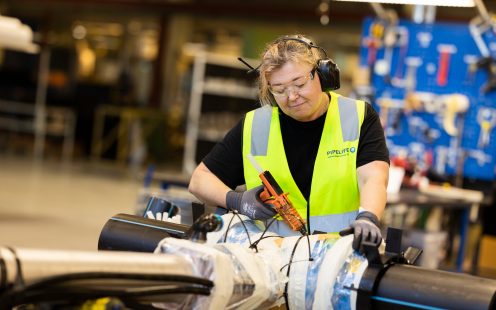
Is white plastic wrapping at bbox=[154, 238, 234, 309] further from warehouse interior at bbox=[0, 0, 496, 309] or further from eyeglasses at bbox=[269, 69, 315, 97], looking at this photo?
eyeglasses at bbox=[269, 69, 315, 97]

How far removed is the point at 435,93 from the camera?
7.32m

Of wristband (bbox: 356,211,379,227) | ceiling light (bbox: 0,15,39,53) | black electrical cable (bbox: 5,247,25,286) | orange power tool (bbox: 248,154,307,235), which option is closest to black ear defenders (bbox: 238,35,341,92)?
orange power tool (bbox: 248,154,307,235)

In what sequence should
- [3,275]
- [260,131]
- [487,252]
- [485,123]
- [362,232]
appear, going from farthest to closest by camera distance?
1. [487,252]
2. [485,123]
3. [260,131]
4. [362,232]
5. [3,275]

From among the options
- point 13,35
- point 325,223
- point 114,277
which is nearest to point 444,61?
point 13,35

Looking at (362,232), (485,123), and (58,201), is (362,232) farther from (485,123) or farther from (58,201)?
(58,201)

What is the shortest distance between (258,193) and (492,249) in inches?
197

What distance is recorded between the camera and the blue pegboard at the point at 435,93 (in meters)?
7.12

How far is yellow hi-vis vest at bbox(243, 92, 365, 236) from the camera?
2633mm

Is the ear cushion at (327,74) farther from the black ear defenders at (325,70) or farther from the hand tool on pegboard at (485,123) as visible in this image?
the hand tool on pegboard at (485,123)

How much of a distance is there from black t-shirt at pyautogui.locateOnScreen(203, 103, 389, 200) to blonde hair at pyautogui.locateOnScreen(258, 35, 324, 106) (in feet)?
0.62

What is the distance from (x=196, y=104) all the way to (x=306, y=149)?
254 inches

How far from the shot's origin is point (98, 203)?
9.74 meters

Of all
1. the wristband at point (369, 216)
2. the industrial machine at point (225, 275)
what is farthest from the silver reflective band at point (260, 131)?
the wristband at point (369, 216)

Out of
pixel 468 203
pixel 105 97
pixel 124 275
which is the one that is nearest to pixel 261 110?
pixel 124 275
